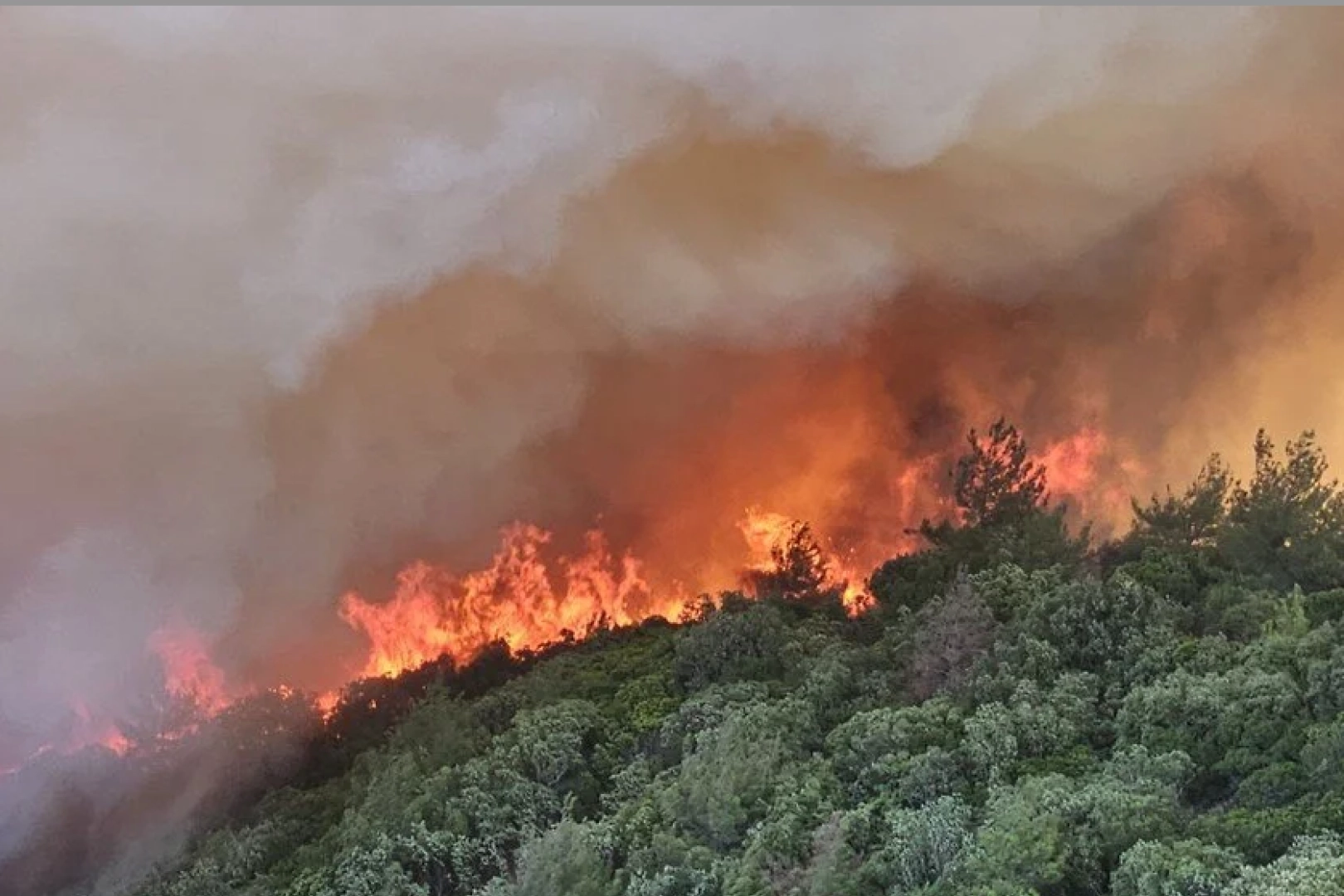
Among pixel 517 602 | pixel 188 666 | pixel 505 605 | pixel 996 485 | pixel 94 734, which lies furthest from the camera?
pixel 517 602

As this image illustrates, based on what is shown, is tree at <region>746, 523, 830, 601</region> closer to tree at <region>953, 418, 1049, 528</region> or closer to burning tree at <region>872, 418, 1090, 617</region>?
burning tree at <region>872, 418, 1090, 617</region>

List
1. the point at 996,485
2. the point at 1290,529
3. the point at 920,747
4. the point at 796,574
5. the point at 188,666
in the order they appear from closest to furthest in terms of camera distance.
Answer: the point at 920,747
the point at 1290,529
the point at 188,666
the point at 996,485
the point at 796,574

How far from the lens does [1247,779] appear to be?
12.1 m

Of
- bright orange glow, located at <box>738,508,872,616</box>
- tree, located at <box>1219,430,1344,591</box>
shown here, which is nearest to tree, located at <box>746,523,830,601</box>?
bright orange glow, located at <box>738,508,872,616</box>

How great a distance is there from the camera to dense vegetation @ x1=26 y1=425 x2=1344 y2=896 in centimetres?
1134

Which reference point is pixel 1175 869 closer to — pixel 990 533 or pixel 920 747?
pixel 920 747

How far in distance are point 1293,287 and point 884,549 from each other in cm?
1283

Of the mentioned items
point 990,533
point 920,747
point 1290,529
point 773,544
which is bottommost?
point 920,747

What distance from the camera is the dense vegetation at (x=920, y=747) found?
1134cm

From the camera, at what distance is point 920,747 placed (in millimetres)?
13922

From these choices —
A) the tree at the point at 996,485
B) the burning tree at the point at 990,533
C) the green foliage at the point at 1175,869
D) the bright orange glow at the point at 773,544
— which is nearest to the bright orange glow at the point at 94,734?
the burning tree at the point at 990,533

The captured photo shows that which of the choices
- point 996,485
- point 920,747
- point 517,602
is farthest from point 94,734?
point 996,485

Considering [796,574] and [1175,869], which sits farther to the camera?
[796,574]

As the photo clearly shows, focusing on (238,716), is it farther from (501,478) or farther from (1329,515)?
(1329,515)
